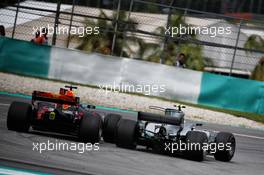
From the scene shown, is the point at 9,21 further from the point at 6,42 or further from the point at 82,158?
the point at 82,158

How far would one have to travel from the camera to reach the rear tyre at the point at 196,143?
1166cm

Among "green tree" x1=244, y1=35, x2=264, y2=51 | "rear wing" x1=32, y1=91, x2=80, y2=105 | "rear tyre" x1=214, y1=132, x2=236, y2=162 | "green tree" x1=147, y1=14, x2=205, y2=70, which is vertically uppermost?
"green tree" x1=244, y1=35, x2=264, y2=51

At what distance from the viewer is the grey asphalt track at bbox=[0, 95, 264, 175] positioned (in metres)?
9.51

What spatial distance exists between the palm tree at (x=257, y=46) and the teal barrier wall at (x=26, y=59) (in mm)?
7479

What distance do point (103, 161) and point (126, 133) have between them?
1437mm

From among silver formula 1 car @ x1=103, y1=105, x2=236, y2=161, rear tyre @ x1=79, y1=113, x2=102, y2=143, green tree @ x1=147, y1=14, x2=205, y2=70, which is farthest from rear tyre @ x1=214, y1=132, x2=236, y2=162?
green tree @ x1=147, y1=14, x2=205, y2=70

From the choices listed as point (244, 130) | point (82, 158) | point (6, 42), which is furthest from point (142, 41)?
point (82, 158)

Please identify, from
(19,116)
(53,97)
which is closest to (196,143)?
(53,97)

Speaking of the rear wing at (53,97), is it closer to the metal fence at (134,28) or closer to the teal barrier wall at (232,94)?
the teal barrier wall at (232,94)

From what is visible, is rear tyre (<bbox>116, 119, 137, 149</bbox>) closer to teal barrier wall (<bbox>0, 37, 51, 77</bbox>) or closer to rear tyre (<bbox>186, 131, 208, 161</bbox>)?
rear tyre (<bbox>186, 131, 208, 161</bbox>)

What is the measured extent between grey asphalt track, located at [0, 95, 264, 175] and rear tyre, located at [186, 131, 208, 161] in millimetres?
119

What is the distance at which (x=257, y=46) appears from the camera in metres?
28.2

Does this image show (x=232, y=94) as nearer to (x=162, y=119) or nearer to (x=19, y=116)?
(x=162, y=119)

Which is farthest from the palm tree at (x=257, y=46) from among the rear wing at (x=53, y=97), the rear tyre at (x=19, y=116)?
the rear tyre at (x=19, y=116)
